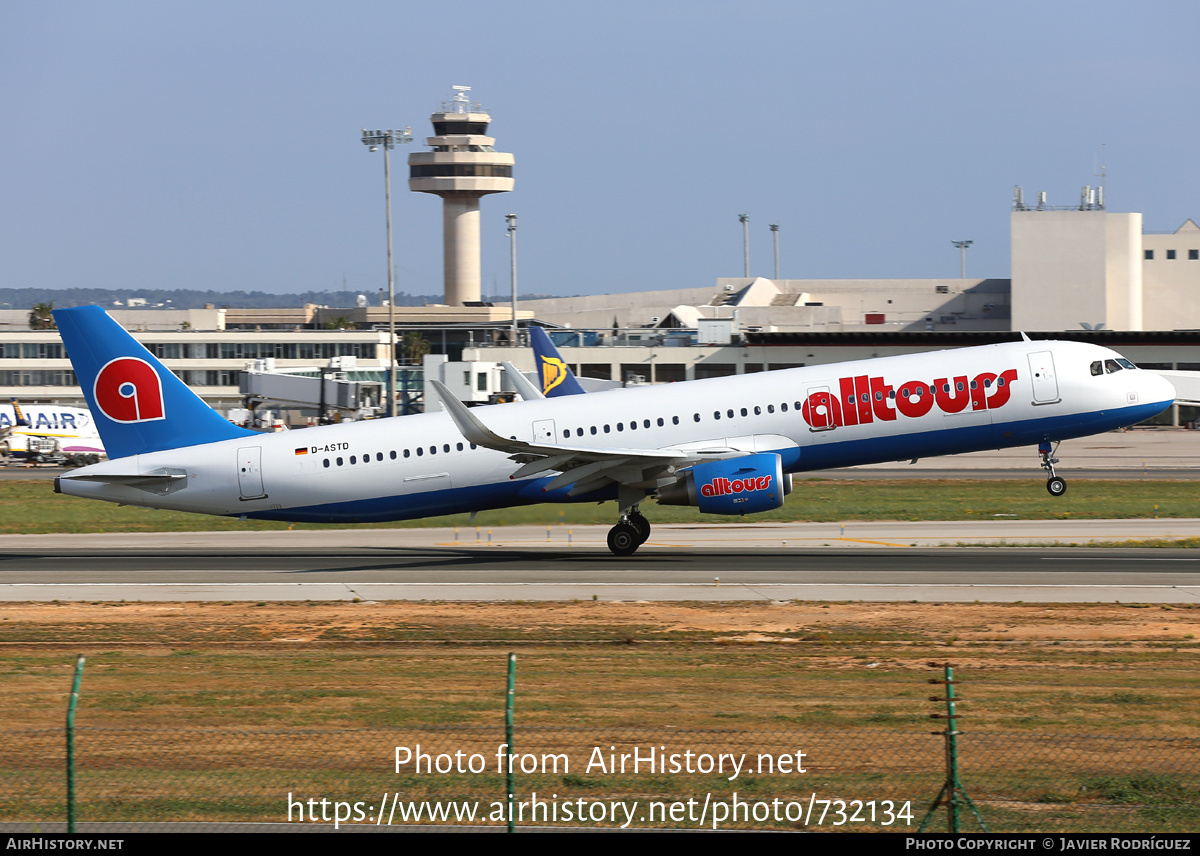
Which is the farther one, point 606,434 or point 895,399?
point 606,434

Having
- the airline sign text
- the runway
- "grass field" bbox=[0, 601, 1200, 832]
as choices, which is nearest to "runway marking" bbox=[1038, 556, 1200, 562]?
the runway

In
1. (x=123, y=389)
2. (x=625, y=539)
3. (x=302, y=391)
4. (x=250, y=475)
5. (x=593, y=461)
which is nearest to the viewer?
(x=593, y=461)

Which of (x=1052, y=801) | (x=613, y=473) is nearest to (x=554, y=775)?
(x=1052, y=801)

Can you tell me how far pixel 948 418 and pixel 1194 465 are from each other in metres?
39.1

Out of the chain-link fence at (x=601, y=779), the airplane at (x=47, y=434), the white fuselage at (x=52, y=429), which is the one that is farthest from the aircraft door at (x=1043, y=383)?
the white fuselage at (x=52, y=429)

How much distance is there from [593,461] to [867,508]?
1795 cm

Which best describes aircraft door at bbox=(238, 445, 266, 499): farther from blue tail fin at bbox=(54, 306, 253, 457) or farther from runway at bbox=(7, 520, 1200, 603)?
runway at bbox=(7, 520, 1200, 603)

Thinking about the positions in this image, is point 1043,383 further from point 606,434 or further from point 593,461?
point 593,461

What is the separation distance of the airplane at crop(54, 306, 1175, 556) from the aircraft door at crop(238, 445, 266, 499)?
38 mm

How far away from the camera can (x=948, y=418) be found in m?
32.2

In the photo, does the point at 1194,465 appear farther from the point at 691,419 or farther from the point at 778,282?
the point at 778,282

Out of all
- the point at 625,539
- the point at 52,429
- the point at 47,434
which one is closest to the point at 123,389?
the point at 625,539

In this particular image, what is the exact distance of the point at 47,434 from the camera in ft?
272

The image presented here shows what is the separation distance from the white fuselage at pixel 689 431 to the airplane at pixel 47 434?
50405 millimetres
